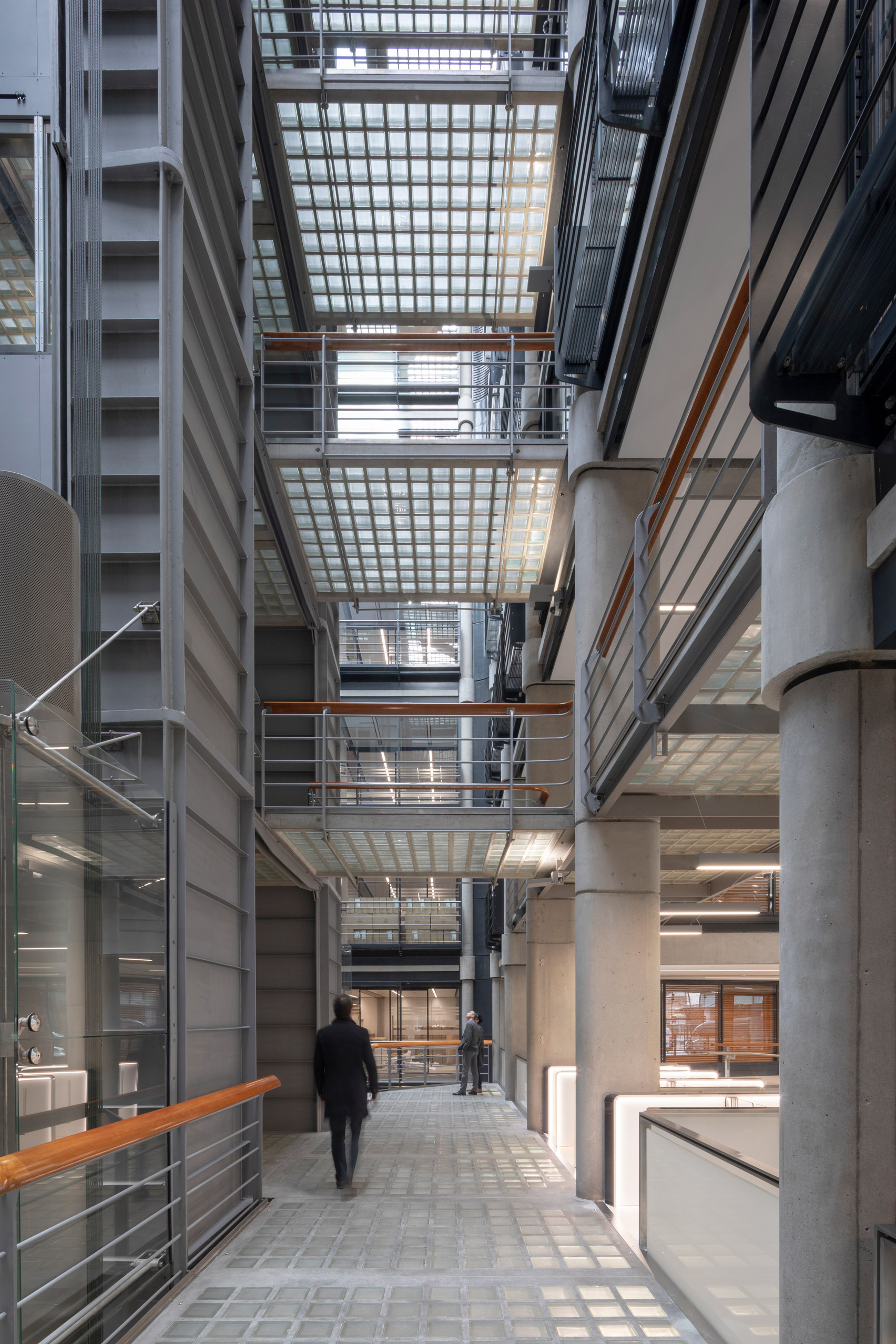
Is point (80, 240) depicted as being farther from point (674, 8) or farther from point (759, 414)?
point (759, 414)

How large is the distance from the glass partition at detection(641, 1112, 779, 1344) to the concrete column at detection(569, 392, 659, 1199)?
204 centimetres

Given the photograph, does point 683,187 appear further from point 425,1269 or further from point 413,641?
point 413,641

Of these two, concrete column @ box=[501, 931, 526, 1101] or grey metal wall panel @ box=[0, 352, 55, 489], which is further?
concrete column @ box=[501, 931, 526, 1101]

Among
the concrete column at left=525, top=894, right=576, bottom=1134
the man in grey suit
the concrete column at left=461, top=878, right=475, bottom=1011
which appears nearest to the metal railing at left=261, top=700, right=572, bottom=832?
the concrete column at left=525, top=894, right=576, bottom=1134

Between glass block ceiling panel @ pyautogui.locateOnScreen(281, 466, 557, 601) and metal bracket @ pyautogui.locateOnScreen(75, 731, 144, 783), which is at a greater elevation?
glass block ceiling panel @ pyautogui.locateOnScreen(281, 466, 557, 601)

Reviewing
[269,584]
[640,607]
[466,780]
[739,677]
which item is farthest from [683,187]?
[466,780]

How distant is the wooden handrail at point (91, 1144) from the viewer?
3.32 metres

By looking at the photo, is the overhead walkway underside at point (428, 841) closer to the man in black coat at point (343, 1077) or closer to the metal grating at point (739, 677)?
the man in black coat at point (343, 1077)

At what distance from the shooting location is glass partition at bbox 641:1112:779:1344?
4.05 metres

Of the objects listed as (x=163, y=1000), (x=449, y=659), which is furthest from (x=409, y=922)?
(x=163, y=1000)

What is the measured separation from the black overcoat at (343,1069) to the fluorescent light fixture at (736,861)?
13.9 ft

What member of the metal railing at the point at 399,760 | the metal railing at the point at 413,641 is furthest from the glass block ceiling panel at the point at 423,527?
the metal railing at the point at 413,641

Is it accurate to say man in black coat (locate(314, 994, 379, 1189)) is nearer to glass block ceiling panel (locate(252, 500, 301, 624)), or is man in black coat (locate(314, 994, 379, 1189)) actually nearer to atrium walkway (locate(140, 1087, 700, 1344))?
atrium walkway (locate(140, 1087, 700, 1344))

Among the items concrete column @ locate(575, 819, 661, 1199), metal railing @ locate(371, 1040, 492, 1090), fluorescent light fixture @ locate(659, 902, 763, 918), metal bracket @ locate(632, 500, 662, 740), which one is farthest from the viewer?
metal railing @ locate(371, 1040, 492, 1090)
